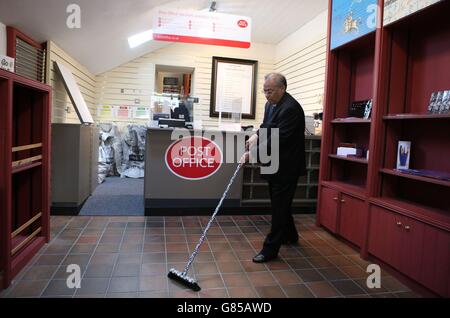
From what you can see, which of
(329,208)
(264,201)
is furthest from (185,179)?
(329,208)

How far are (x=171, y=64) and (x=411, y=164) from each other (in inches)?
227

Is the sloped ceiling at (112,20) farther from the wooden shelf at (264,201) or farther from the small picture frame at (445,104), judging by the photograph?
the small picture frame at (445,104)

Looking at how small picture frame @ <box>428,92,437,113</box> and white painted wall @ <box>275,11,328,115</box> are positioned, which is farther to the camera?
white painted wall @ <box>275,11,328,115</box>

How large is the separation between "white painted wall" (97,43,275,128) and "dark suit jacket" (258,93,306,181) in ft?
15.6

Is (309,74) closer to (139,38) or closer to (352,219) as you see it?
(139,38)

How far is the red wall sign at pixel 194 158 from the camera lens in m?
4.23

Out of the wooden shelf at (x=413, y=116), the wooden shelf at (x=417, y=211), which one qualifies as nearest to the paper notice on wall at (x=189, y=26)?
the wooden shelf at (x=413, y=116)

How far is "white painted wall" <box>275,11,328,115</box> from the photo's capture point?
222 inches

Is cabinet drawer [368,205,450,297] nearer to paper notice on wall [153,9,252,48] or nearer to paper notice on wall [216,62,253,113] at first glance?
paper notice on wall [153,9,252,48]

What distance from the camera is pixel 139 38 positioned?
243 inches

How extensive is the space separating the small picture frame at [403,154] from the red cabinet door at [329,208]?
0.81m

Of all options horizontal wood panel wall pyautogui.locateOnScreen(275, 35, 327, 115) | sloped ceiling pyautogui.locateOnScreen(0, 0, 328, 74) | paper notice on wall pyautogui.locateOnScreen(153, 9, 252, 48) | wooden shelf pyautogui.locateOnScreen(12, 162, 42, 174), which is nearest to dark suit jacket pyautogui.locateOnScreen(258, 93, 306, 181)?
paper notice on wall pyautogui.locateOnScreen(153, 9, 252, 48)
